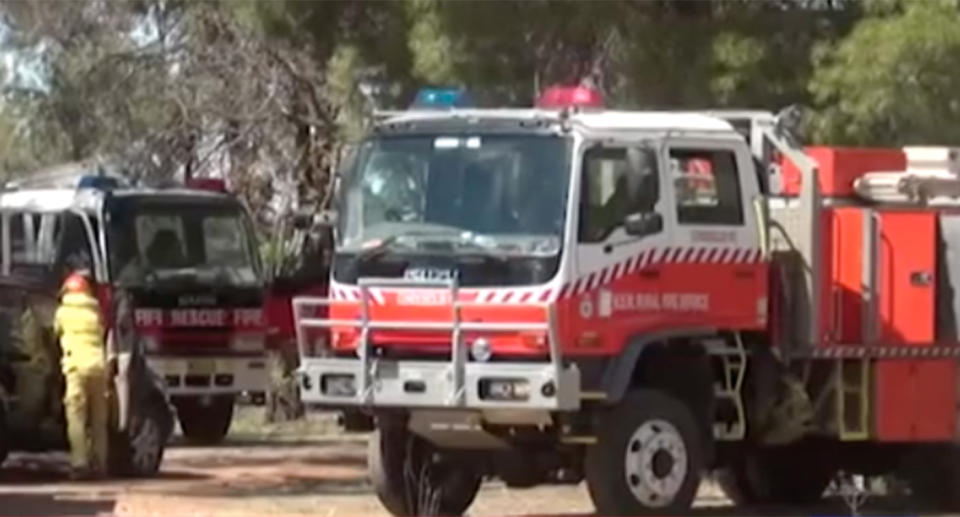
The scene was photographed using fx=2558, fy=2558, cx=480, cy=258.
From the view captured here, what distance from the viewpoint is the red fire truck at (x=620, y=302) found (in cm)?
1585

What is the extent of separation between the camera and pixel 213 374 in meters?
25.2

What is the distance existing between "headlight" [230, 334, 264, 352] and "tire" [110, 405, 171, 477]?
130 inches

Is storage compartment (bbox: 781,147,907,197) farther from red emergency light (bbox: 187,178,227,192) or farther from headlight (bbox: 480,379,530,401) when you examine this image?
red emergency light (bbox: 187,178,227,192)

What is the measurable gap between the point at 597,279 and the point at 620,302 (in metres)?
0.29

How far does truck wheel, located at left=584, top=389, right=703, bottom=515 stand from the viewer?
53.3 feet

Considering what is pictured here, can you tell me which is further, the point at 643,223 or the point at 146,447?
the point at 146,447

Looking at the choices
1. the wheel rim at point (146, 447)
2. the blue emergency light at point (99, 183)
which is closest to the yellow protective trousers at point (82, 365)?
the wheel rim at point (146, 447)

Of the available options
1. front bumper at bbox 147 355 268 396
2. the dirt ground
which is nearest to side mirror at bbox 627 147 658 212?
the dirt ground

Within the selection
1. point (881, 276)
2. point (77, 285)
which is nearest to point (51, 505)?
point (77, 285)

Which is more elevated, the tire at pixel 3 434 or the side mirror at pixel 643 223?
the side mirror at pixel 643 223

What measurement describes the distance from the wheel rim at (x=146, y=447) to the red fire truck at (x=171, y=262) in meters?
2.28

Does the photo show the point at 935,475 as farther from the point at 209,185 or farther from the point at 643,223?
the point at 209,185

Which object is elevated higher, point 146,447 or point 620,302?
point 620,302

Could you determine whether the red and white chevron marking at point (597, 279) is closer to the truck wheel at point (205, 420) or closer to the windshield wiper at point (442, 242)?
the windshield wiper at point (442, 242)
